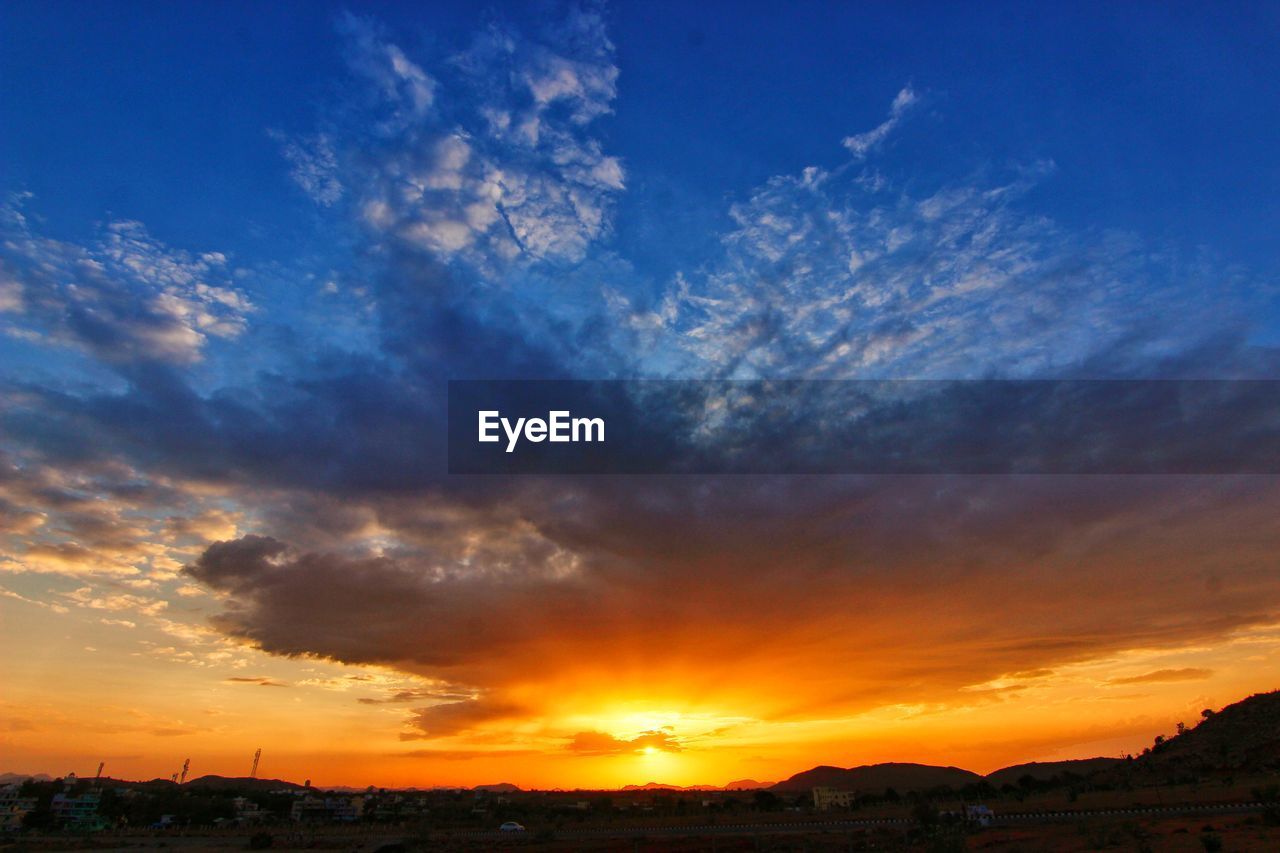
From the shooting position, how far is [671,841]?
6378cm

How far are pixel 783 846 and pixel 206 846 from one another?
6241 centimetres

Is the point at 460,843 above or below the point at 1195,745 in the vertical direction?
below

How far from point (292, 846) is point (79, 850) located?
64.8 ft

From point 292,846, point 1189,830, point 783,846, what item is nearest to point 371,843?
point 292,846

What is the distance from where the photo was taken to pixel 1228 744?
111812mm

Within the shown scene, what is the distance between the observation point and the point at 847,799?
155m

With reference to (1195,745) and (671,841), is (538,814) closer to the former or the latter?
(671,841)

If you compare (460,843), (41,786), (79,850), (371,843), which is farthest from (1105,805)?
(41,786)

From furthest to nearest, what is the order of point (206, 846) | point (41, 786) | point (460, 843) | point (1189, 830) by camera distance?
point (41, 786) → point (206, 846) → point (460, 843) → point (1189, 830)

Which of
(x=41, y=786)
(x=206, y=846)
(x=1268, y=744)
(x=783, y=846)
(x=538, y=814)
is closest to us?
(x=783, y=846)

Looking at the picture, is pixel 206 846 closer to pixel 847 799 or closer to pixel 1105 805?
pixel 1105 805

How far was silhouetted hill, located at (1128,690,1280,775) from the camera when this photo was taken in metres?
97.1

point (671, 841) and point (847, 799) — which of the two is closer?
point (671, 841)

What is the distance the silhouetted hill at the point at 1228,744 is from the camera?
9706 centimetres
